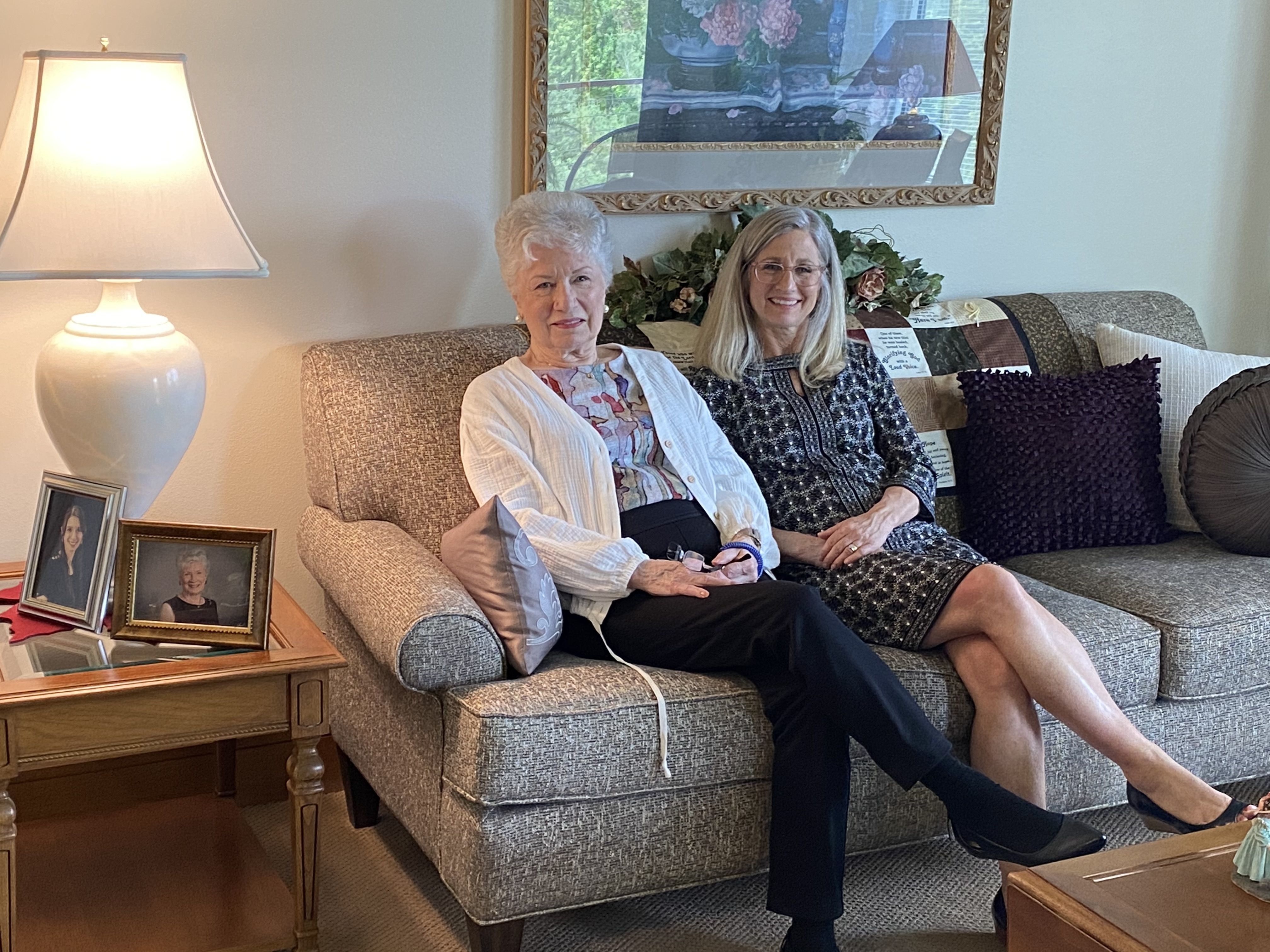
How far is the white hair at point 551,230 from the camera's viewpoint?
2.44 metres

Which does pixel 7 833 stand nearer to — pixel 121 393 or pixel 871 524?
pixel 121 393

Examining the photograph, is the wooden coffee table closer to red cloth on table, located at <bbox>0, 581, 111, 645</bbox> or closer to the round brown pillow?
the round brown pillow

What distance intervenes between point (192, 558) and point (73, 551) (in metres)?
0.20

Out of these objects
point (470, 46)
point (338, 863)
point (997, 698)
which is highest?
point (470, 46)

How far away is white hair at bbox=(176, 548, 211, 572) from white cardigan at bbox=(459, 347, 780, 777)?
476 mm

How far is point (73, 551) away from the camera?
2.05 meters

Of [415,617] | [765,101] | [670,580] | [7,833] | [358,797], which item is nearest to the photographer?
[7,833]

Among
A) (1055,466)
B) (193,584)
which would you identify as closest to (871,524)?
(1055,466)

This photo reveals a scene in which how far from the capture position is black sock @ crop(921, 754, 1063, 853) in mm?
2002

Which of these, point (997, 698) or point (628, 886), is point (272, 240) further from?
point (997, 698)

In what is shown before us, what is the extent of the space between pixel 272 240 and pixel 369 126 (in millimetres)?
284

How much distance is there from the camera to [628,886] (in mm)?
2061

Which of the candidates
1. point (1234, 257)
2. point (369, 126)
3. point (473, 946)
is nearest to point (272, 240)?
point (369, 126)

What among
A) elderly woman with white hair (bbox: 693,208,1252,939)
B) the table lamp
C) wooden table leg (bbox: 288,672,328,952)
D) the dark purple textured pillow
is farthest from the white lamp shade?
the dark purple textured pillow
